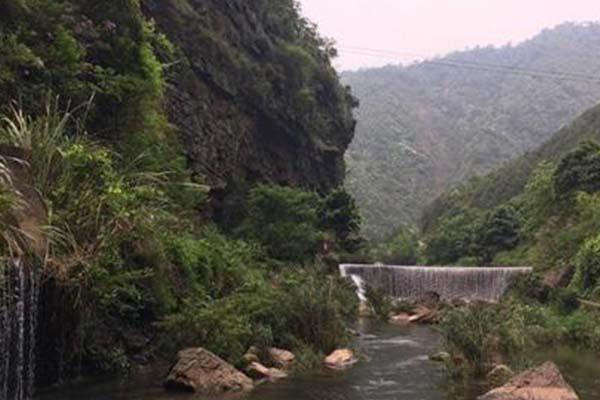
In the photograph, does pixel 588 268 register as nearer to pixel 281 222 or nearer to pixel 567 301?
pixel 567 301

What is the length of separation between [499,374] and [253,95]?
23.8 m

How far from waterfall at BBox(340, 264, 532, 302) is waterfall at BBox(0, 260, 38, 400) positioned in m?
24.7

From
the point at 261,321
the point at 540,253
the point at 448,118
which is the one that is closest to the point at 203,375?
the point at 261,321

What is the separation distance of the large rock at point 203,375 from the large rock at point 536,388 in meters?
4.10

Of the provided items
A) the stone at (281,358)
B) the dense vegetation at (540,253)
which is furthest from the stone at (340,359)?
the dense vegetation at (540,253)

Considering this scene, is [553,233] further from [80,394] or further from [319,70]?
[80,394]

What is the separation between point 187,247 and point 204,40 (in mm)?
16069

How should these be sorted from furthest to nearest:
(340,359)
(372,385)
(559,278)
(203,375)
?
(559,278) → (340,359) → (372,385) → (203,375)

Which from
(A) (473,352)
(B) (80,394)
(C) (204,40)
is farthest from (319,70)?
(B) (80,394)

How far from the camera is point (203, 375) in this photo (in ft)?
43.1

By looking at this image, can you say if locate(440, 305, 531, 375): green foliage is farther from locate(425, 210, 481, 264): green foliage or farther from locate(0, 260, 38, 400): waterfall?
locate(425, 210, 481, 264): green foliage

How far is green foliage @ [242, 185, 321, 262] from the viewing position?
102ft

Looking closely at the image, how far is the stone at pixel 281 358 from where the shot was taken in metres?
15.7

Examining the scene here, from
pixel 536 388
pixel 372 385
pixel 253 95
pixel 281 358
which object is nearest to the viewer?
pixel 536 388
